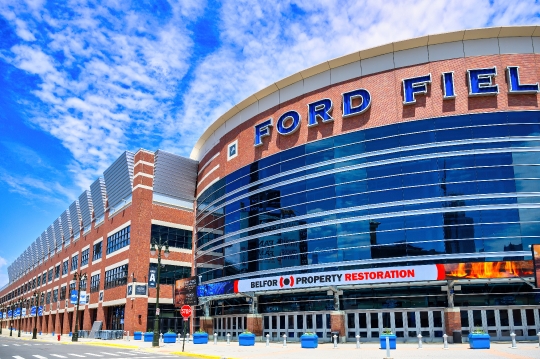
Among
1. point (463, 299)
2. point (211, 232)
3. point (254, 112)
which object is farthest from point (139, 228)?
point (463, 299)

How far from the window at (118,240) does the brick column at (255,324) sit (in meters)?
22.5

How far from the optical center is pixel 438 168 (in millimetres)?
38281

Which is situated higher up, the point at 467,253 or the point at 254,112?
the point at 254,112

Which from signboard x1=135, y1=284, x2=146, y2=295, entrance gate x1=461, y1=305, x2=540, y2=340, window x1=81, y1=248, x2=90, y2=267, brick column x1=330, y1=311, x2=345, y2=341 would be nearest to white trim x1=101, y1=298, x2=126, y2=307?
signboard x1=135, y1=284, x2=146, y2=295

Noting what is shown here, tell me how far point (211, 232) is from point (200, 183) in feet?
28.9

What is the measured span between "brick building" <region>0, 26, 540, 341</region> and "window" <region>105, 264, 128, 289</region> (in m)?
12.0

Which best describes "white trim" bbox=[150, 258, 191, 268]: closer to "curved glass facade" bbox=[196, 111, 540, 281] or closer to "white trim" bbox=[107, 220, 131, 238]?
"white trim" bbox=[107, 220, 131, 238]

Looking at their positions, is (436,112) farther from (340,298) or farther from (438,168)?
(340,298)

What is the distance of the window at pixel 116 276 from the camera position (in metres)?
59.1

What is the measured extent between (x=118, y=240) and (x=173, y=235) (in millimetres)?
8279

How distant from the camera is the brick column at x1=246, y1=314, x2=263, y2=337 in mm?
44547

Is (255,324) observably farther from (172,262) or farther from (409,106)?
(409,106)

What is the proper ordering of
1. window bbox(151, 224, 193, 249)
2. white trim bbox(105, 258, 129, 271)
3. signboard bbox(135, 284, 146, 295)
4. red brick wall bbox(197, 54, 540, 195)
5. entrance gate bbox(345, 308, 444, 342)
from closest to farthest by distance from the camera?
entrance gate bbox(345, 308, 444, 342) < red brick wall bbox(197, 54, 540, 195) < signboard bbox(135, 284, 146, 295) < white trim bbox(105, 258, 129, 271) < window bbox(151, 224, 193, 249)

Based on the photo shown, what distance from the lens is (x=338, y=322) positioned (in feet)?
125
